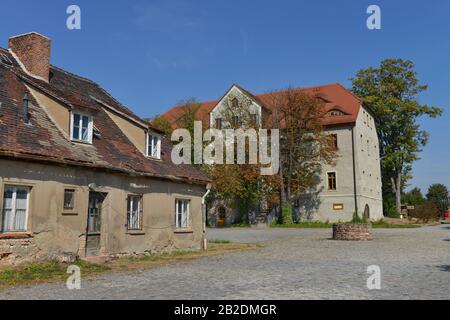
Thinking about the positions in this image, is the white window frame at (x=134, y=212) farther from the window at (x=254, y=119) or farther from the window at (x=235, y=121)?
the window at (x=235, y=121)

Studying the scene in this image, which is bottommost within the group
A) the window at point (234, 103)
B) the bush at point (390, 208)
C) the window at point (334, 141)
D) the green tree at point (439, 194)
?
the bush at point (390, 208)

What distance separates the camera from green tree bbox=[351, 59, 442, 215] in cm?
5025

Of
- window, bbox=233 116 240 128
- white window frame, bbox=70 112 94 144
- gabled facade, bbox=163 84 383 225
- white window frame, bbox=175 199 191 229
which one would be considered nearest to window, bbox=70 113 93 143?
white window frame, bbox=70 112 94 144

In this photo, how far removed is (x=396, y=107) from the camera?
5006 centimetres

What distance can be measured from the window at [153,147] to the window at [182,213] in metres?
2.21

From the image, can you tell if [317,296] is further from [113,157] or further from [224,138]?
[224,138]

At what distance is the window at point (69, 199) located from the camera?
45.0 ft

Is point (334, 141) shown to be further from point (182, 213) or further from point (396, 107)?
point (182, 213)

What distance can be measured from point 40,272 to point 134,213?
16.7ft

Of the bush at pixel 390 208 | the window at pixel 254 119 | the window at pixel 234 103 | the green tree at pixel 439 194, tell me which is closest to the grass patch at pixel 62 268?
the window at pixel 254 119


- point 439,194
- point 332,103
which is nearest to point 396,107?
point 332,103

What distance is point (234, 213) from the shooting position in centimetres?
4803
